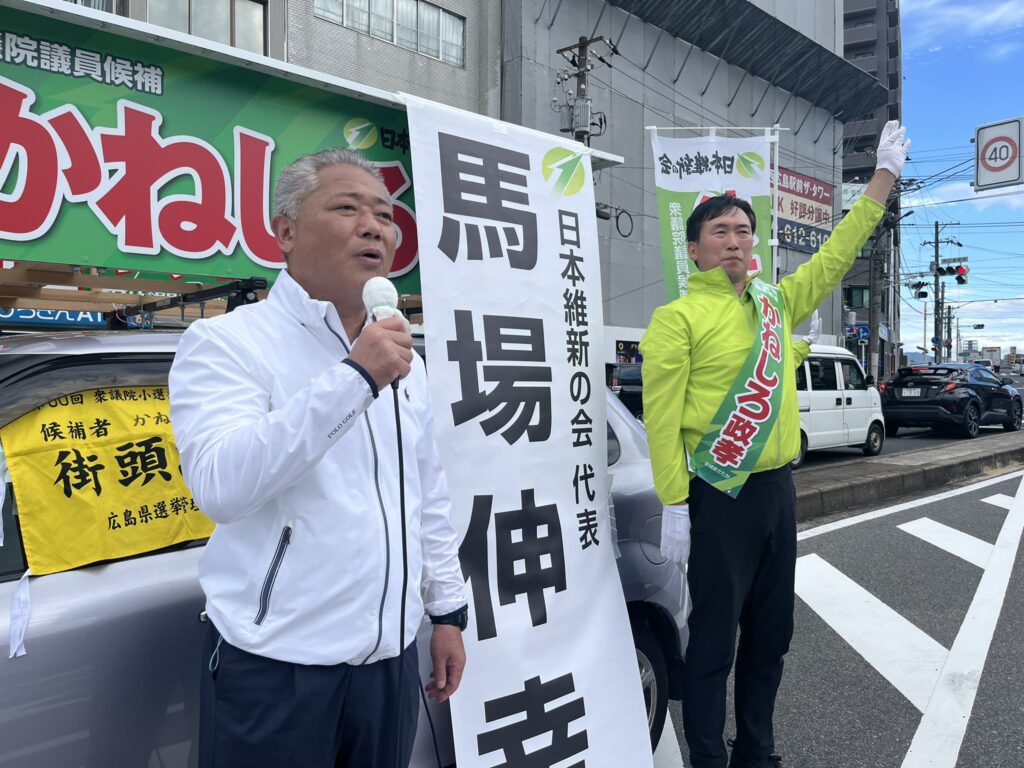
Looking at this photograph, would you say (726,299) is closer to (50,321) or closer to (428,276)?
(428,276)

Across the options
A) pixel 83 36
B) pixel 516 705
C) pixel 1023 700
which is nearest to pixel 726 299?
pixel 516 705

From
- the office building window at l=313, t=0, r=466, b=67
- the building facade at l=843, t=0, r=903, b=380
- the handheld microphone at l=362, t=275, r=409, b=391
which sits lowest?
the handheld microphone at l=362, t=275, r=409, b=391

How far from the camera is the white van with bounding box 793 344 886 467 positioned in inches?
414

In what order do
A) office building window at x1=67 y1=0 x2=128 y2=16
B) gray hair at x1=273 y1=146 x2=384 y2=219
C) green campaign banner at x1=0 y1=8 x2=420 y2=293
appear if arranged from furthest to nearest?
office building window at x1=67 y1=0 x2=128 y2=16 < green campaign banner at x1=0 y1=8 x2=420 y2=293 < gray hair at x1=273 y1=146 x2=384 y2=219

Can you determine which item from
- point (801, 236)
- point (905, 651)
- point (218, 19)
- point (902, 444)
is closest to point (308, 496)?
point (905, 651)

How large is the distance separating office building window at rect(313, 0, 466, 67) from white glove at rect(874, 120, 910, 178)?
13802mm

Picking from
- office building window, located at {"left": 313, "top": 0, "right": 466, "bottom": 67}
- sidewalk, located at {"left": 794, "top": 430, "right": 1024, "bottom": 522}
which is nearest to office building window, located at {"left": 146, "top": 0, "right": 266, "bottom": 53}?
office building window, located at {"left": 313, "top": 0, "right": 466, "bottom": 67}

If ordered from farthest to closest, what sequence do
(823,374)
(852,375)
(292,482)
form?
(852,375) < (823,374) < (292,482)

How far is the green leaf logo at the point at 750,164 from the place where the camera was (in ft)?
14.6

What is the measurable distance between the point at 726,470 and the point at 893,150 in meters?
1.34

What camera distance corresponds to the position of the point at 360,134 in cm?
266

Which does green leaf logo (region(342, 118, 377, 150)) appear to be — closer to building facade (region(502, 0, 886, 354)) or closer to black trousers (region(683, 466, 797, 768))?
black trousers (region(683, 466, 797, 768))

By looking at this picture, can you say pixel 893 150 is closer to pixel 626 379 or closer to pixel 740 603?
pixel 740 603

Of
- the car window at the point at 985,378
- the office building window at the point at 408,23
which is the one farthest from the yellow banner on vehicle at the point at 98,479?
the car window at the point at 985,378
